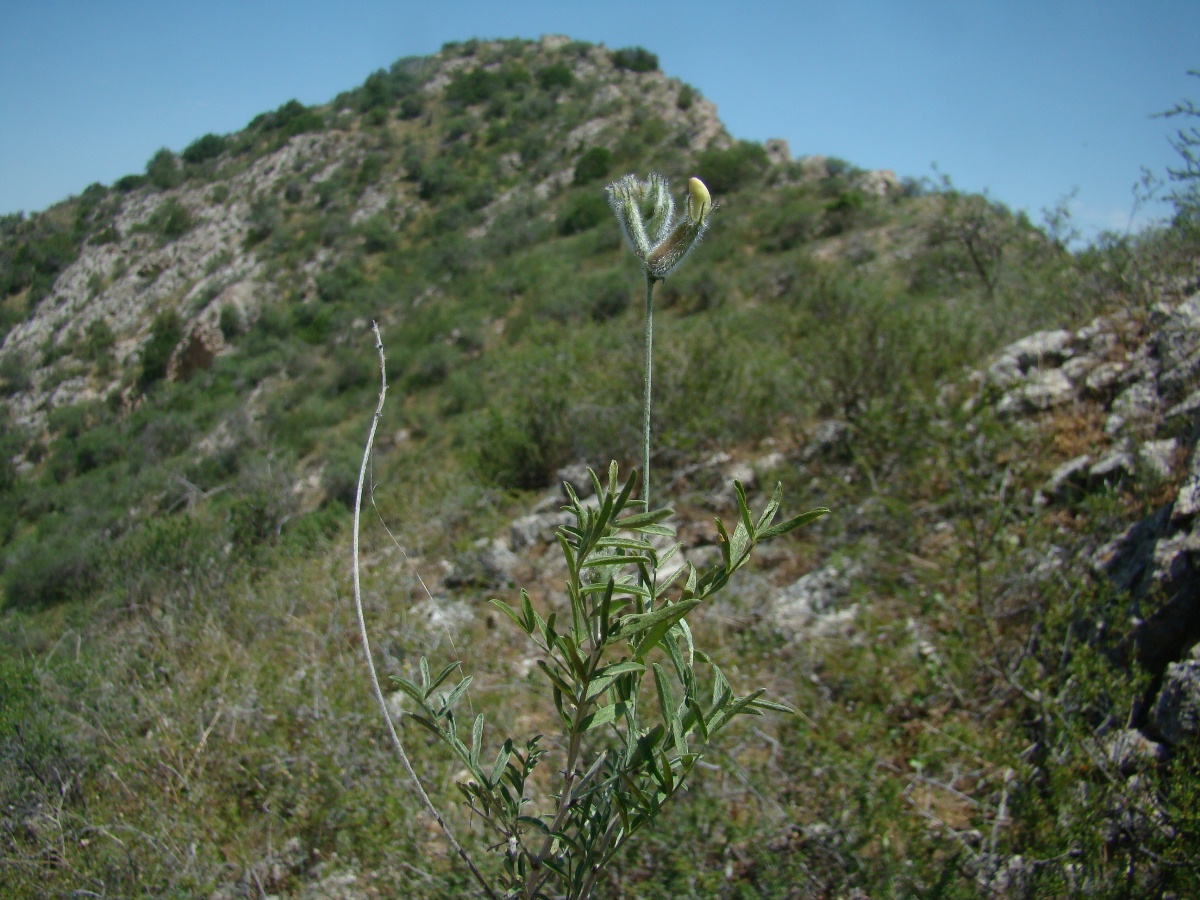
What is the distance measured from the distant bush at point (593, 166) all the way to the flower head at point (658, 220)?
22112mm

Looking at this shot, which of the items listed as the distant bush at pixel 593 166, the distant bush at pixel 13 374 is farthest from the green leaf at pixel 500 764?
the distant bush at pixel 593 166

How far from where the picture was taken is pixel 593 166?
71.5ft

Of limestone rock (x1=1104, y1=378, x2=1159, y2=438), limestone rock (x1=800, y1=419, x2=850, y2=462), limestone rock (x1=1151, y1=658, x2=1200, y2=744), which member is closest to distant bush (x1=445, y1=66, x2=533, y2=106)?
limestone rock (x1=800, y1=419, x2=850, y2=462)

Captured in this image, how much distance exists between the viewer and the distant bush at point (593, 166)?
71.1 ft

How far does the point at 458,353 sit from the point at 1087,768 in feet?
42.3

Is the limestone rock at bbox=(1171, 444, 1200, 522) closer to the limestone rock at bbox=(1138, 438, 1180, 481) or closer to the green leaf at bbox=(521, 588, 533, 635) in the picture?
the limestone rock at bbox=(1138, 438, 1180, 481)

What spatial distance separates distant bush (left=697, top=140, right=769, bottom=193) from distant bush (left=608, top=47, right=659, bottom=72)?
1231 cm

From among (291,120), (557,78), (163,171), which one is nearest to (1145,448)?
(557,78)

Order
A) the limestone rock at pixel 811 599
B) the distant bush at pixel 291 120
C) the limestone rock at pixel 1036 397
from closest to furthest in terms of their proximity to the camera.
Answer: the limestone rock at pixel 811 599 < the limestone rock at pixel 1036 397 < the distant bush at pixel 291 120

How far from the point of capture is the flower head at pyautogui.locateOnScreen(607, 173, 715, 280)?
83 centimetres

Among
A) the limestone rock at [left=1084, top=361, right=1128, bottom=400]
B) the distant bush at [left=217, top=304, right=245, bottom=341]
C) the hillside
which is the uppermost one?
the distant bush at [left=217, top=304, right=245, bottom=341]

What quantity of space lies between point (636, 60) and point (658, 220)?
33.2 m

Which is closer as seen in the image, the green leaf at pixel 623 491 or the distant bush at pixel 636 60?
the green leaf at pixel 623 491

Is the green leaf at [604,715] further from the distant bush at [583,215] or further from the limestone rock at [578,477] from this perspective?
the distant bush at [583,215]
